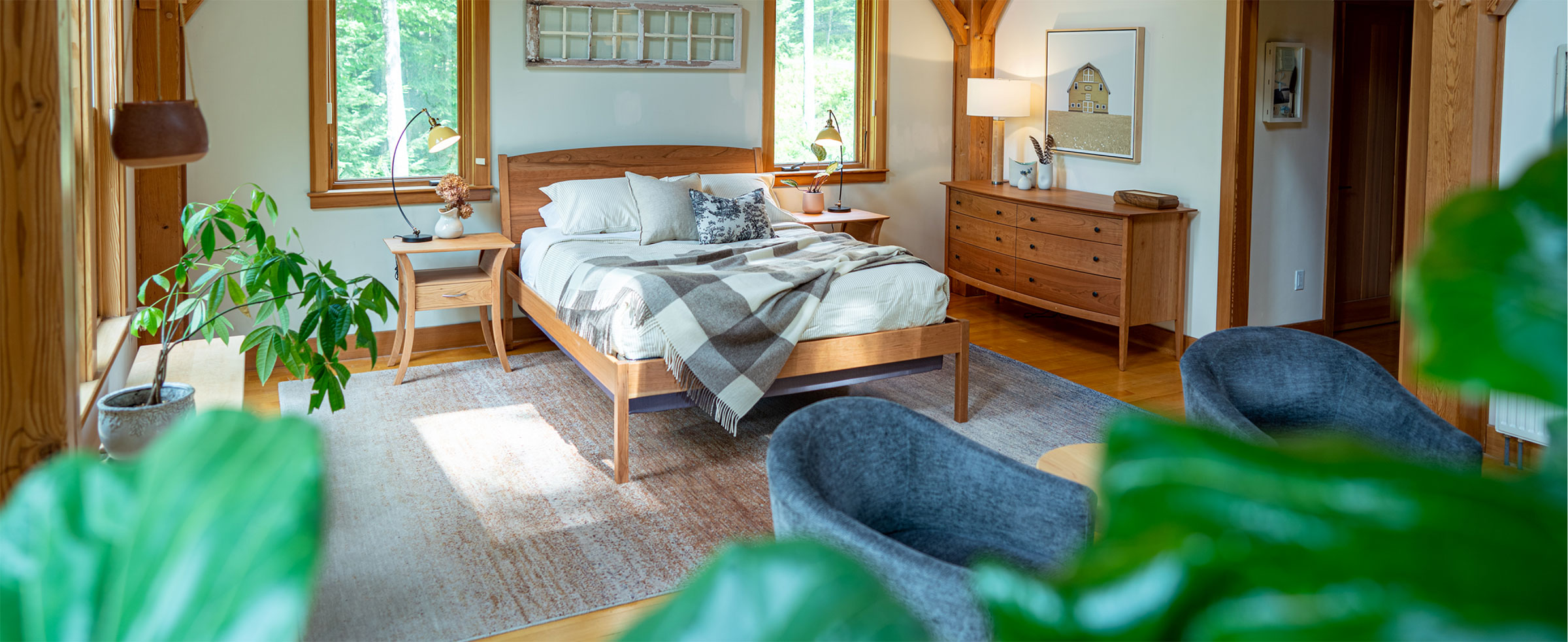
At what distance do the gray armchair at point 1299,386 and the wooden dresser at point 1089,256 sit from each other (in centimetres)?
229

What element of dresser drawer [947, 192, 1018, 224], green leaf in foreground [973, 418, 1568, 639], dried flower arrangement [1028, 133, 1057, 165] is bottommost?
green leaf in foreground [973, 418, 1568, 639]

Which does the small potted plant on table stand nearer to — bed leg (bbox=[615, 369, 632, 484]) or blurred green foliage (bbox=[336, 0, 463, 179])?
blurred green foliage (bbox=[336, 0, 463, 179])

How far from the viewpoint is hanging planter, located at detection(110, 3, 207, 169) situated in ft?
6.56

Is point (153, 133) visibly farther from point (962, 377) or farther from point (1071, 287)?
point (1071, 287)

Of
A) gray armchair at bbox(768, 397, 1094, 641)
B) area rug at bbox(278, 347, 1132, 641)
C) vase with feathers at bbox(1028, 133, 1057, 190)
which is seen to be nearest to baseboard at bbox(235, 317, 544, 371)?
area rug at bbox(278, 347, 1132, 641)

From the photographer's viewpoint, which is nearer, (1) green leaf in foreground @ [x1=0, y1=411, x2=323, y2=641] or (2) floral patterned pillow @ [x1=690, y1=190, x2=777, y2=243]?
(1) green leaf in foreground @ [x1=0, y1=411, x2=323, y2=641]

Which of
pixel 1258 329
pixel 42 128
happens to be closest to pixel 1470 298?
pixel 42 128

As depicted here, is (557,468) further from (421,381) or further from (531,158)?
(531,158)

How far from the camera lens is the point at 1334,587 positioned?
0.84ft

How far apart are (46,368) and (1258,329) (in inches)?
104

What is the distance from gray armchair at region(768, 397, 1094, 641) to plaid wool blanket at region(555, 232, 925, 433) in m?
1.50

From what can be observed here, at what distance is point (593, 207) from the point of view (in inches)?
203

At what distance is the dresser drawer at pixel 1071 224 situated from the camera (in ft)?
16.8

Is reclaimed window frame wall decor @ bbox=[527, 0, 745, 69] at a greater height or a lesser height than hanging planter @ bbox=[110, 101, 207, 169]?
greater
